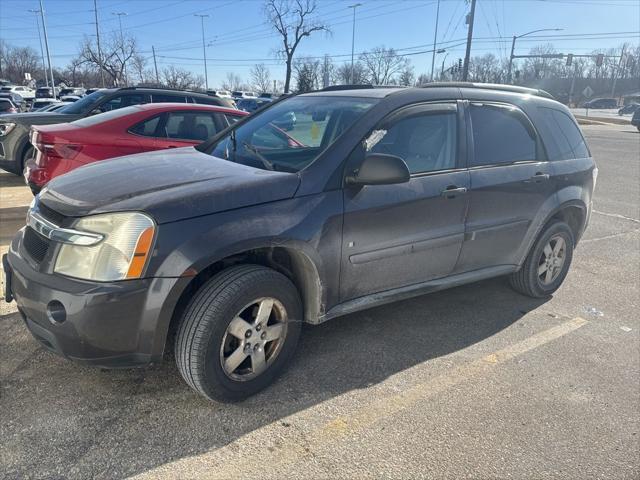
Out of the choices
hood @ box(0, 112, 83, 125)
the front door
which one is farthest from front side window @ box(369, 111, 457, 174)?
hood @ box(0, 112, 83, 125)

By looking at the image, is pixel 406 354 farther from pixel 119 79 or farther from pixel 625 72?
pixel 625 72

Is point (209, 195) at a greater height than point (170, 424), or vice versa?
point (209, 195)

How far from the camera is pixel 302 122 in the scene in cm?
365

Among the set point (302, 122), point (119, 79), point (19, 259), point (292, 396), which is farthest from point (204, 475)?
point (119, 79)

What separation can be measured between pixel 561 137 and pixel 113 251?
3.87 meters

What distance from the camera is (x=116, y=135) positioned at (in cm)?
609

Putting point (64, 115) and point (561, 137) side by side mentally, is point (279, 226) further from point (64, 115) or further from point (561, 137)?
point (64, 115)

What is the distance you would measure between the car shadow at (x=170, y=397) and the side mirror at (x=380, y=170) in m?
1.23

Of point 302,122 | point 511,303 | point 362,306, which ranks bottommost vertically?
point 511,303

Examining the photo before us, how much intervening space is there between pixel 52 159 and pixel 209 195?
13.2 ft

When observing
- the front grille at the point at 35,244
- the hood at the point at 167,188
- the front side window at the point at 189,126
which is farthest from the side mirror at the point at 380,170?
the front side window at the point at 189,126

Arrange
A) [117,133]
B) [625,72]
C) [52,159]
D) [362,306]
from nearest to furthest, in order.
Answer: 1. [362,306]
2. [52,159]
3. [117,133]
4. [625,72]

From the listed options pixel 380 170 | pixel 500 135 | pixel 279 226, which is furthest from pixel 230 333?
pixel 500 135

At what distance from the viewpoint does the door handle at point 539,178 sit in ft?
13.1
